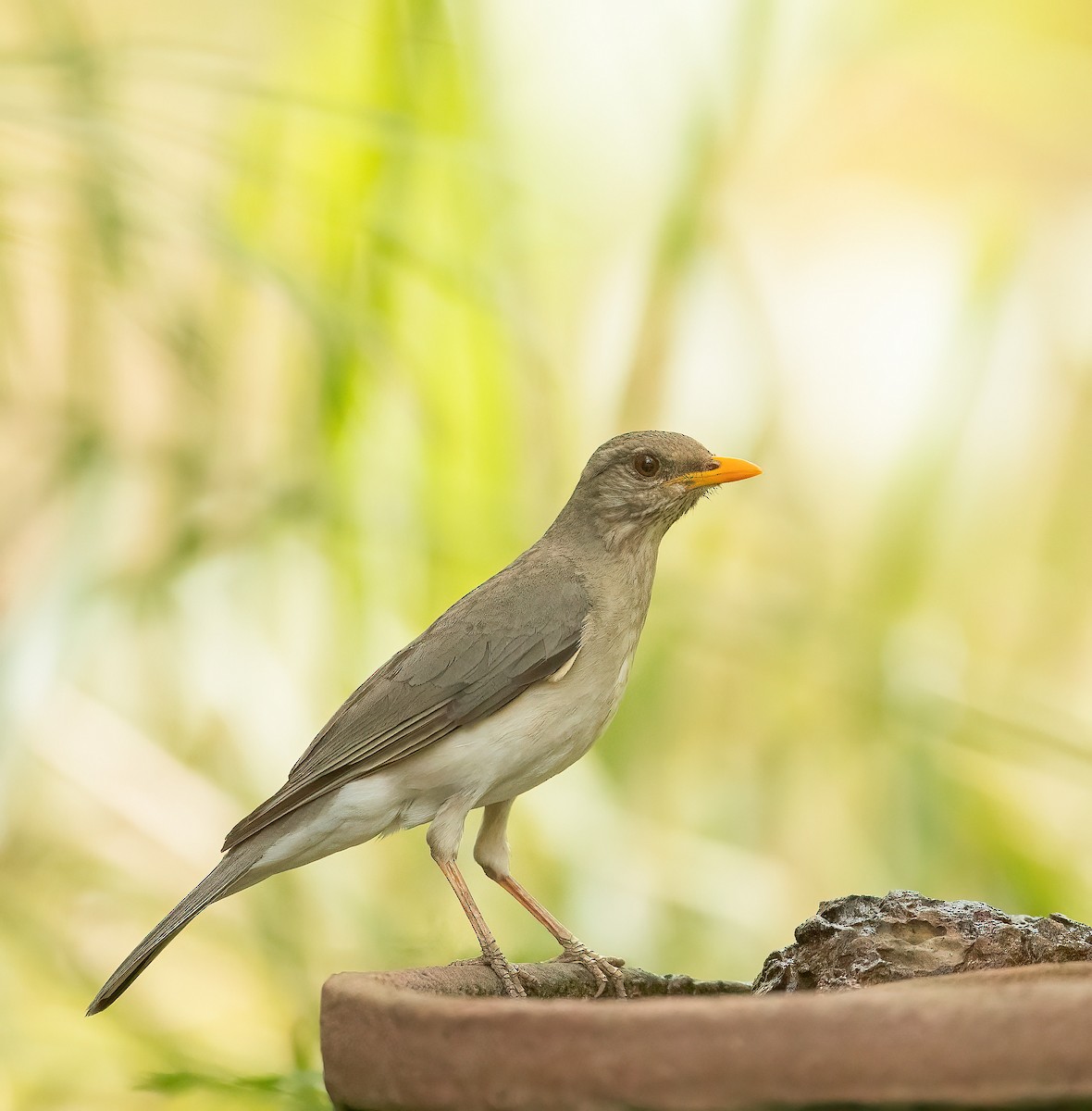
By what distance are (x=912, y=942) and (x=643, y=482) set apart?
100 centimetres

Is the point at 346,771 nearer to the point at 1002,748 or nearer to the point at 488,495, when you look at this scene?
the point at 488,495

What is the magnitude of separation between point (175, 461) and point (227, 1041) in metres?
1.83

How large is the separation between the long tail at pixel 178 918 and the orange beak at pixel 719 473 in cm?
100

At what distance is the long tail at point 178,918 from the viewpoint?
218 centimetres

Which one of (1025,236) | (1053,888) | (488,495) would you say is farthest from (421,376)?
(1053,888)

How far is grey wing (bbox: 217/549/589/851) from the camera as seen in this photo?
231 centimetres

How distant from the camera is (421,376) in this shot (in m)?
4.39

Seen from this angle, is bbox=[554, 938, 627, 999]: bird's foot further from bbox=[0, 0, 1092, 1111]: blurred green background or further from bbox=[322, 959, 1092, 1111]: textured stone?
bbox=[0, 0, 1092, 1111]: blurred green background

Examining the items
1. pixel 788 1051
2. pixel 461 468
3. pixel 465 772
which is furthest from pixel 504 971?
pixel 461 468

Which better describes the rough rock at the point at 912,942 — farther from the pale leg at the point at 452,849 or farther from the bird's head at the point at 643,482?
the bird's head at the point at 643,482

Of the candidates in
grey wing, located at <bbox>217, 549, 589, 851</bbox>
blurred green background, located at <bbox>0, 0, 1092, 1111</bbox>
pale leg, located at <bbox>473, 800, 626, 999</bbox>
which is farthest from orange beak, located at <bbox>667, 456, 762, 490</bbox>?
blurred green background, located at <bbox>0, 0, 1092, 1111</bbox>

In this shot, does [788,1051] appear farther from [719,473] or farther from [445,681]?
[719,473]

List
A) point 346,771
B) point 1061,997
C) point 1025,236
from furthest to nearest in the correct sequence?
point 1025,236 → point 346,771 → point 1061,997

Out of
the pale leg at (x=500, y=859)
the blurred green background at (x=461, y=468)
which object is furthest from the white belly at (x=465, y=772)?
the blurred green background at (x=461, y=468)
